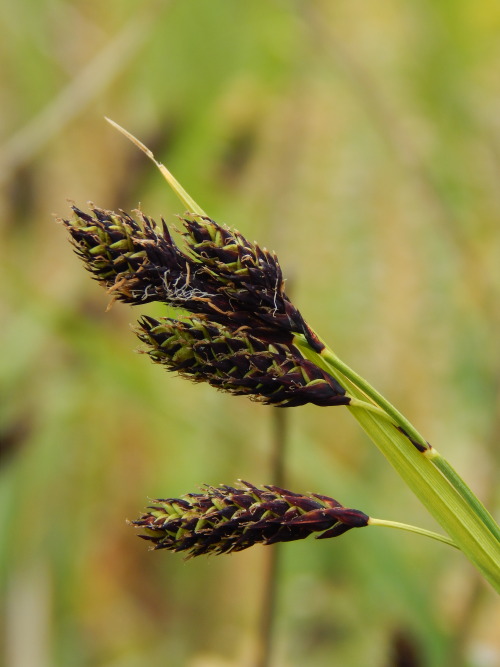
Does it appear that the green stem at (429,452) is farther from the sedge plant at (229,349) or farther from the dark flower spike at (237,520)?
the dark flower spike at (237,520)

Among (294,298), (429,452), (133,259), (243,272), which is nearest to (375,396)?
(429,452)

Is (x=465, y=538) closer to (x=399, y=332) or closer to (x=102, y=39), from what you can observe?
(x=399, y=332)

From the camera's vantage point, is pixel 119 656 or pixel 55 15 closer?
pixel 119 656

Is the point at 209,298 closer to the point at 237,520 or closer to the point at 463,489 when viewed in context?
the point at 237,520

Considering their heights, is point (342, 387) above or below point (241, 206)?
below

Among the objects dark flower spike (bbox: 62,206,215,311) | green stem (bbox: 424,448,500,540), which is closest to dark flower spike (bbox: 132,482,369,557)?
green stem (bbox: 424,448,500,540)

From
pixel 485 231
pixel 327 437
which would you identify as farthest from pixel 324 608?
pixel 485 231

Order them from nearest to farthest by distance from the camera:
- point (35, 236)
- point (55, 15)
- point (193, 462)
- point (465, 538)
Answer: point (465, 538) < point (193, 462) < point (35, 236) < point (55, 15)
